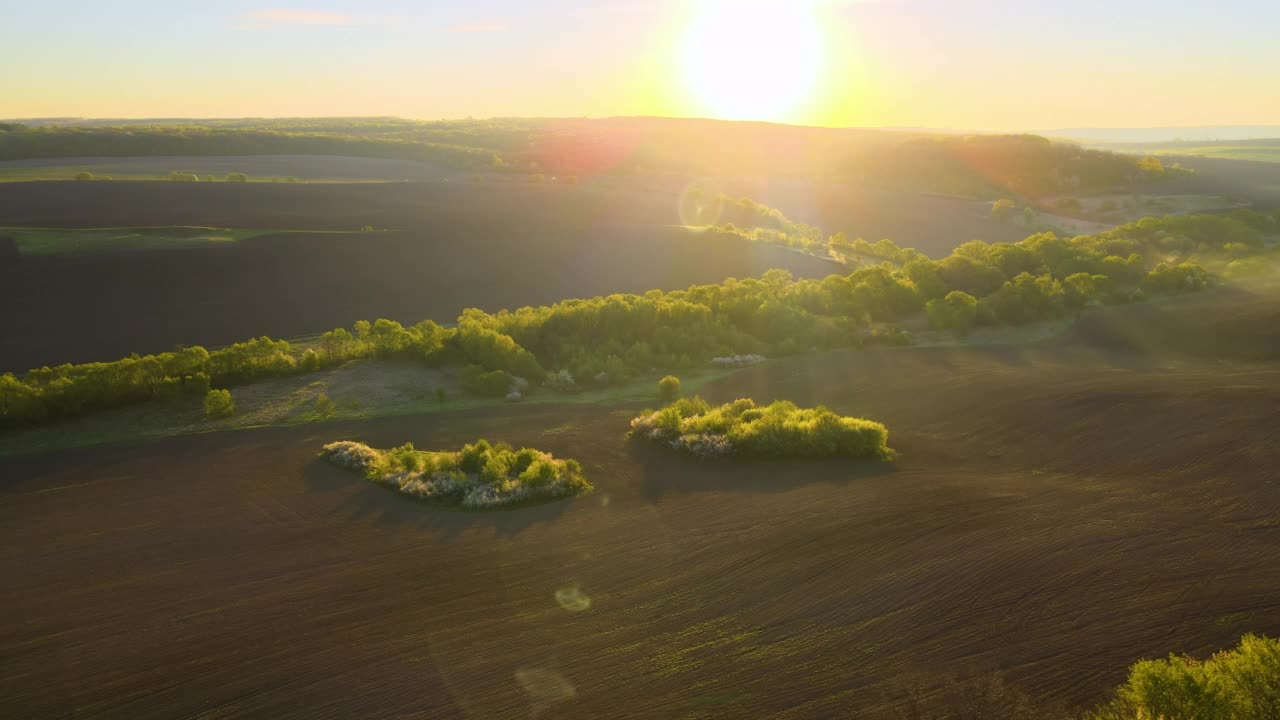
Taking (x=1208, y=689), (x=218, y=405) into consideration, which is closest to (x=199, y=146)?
(x=218, y=405)

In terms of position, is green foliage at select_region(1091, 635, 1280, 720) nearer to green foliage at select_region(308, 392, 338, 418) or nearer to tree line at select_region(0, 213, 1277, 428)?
tree line at select_region(0, 213, 1277, 428)

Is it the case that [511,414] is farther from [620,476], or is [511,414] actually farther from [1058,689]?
[1058,689]

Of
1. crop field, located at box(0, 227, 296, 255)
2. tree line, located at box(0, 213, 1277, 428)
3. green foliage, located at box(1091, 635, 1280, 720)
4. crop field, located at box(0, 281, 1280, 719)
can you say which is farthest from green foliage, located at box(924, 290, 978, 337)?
crop field, located at box(0, 227, 296, 255)

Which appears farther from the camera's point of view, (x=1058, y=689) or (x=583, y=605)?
(x=583, y=605)

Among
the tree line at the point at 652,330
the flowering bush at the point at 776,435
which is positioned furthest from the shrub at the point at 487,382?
the flowering bush at the point at 776,435

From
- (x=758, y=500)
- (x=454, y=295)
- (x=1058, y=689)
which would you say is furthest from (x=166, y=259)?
(x=1058, y=689)

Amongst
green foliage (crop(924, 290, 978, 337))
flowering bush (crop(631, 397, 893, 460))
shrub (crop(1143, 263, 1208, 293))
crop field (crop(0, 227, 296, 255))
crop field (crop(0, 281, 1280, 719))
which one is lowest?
crop field (crop(0, 281, 1280, 719))
